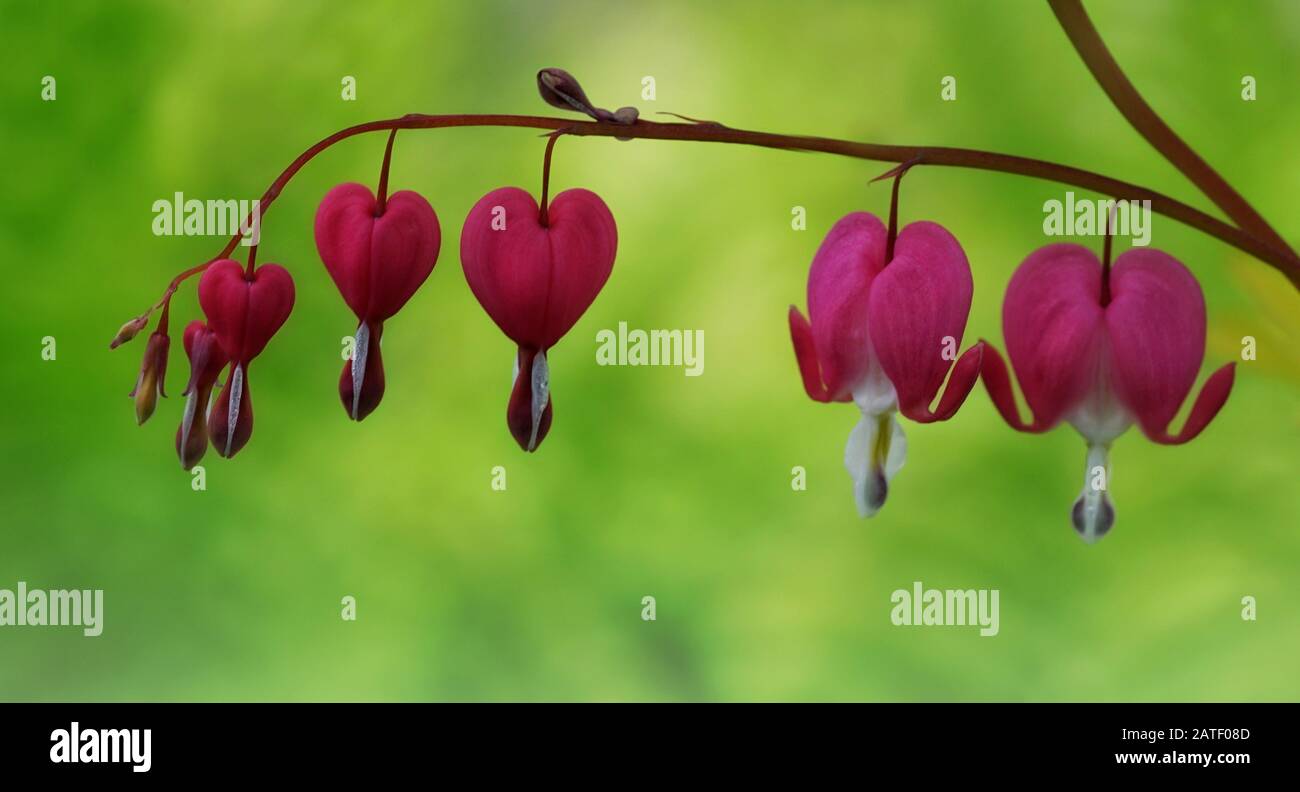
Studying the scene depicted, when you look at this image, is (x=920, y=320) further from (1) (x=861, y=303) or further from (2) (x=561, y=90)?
(2) (x=561, y=90)

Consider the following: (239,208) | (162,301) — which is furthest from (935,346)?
(239,208)

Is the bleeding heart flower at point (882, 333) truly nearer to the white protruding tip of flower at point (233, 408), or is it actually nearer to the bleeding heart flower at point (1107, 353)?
the bleeding heart flower at point (1107, 353)

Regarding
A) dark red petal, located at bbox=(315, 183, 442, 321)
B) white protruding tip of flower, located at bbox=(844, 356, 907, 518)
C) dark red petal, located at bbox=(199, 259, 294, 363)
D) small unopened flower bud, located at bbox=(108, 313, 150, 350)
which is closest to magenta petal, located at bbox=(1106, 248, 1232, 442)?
white protruding tip of flower, located at bbox=(844, 356, 907, 518)

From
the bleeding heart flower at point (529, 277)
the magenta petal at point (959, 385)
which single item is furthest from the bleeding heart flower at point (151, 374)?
the magenta petal at point (959, 385)

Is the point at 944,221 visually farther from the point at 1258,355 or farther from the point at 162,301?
the point at 162,301

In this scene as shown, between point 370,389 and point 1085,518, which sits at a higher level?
point 370,389

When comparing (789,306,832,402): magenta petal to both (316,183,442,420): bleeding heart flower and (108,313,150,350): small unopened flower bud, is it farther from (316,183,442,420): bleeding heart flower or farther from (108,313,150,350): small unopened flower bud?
(108,313,150,350): small unopened flower bud
